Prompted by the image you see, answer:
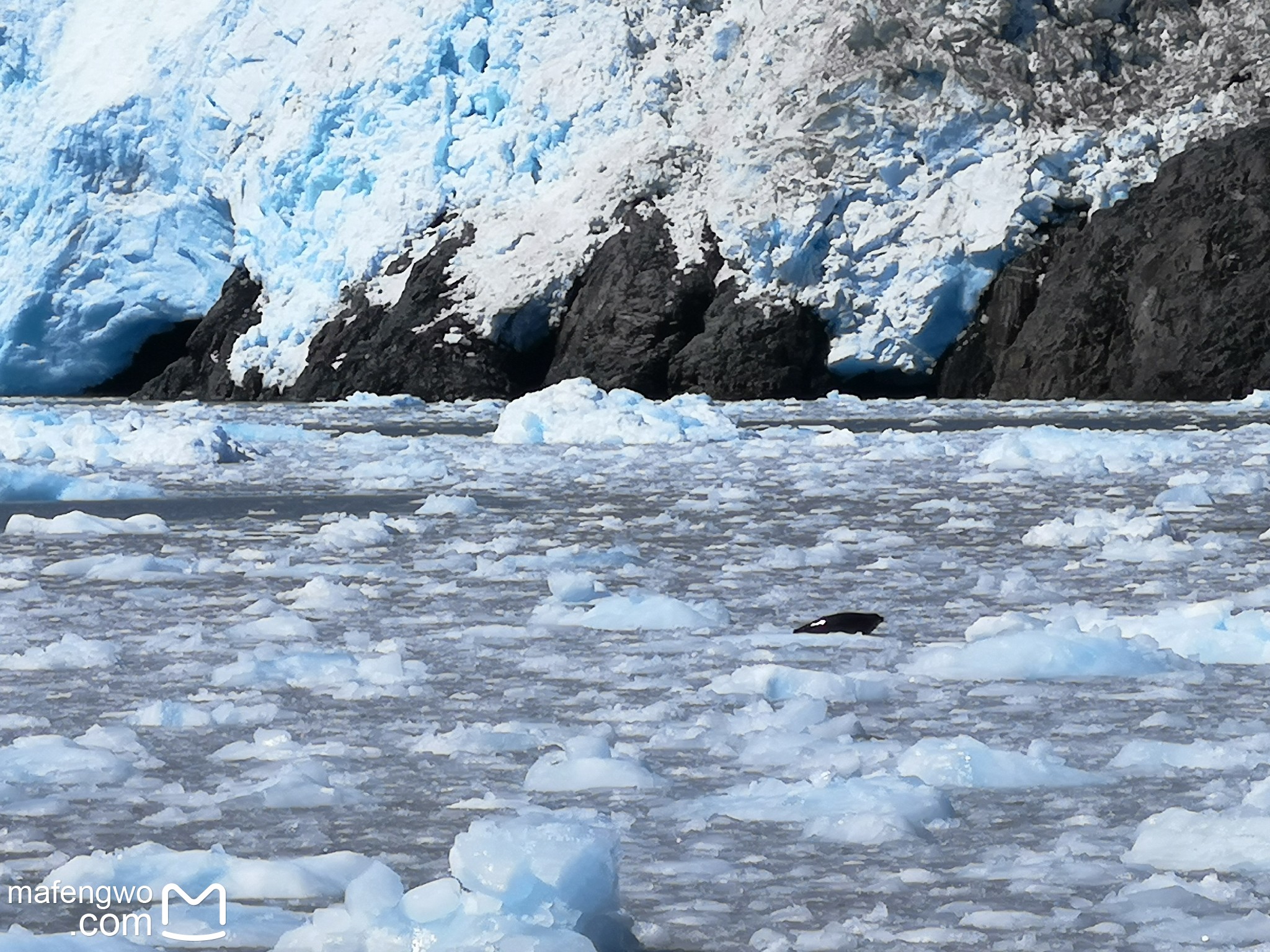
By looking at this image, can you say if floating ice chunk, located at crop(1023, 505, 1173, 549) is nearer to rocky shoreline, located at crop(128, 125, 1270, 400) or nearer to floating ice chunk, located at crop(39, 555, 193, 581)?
floating ice chunk, located at crop(39, 555, 193, 581)

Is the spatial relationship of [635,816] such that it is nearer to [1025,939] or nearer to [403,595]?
[1025,939]

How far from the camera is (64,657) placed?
164 inches

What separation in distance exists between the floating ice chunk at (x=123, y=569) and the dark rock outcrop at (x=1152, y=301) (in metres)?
20.2

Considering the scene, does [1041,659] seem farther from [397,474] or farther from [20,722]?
[397,474]

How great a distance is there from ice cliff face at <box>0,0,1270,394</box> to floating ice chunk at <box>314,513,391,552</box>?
61.4ft

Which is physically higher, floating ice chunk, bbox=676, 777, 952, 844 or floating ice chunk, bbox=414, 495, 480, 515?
floating ice chunk, bbox=676, 777, 952, 844

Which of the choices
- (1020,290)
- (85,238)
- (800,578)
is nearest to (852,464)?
(800,578)

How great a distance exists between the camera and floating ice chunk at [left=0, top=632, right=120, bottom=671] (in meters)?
4.11

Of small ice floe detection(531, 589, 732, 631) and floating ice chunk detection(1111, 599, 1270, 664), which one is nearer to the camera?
floating ice chunk detection(1111, 599, 1270, 664)

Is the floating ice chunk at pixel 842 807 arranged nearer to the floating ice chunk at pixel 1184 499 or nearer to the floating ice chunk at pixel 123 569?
the floating ice chunk at pixel 123 569

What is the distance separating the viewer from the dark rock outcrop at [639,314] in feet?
90.5

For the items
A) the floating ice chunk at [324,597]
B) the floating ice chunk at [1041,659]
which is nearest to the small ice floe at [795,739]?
the floating ice chunk at [1041,659]

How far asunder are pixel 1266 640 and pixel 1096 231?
2181 centimetres

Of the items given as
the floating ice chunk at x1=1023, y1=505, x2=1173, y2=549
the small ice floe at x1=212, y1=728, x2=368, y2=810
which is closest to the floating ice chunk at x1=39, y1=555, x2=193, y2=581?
the small ice floe at x1=212, y1=728, x2=368, y2=810
